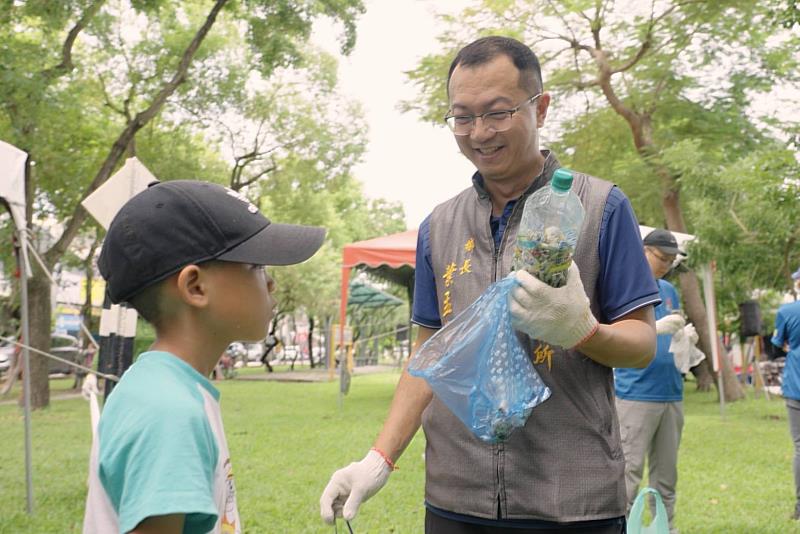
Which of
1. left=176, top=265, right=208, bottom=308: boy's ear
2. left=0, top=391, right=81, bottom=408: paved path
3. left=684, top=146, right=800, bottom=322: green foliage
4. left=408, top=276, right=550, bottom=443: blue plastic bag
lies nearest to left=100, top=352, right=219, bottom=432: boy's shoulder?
left=176, top=265, right=208, bottom=308: boy's ear

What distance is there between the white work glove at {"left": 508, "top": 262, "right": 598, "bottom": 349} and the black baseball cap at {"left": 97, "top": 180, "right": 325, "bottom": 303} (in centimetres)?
55

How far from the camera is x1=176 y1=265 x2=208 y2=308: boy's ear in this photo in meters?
1.43

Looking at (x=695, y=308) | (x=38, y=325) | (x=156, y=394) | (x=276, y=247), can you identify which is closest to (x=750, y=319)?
(x=695, y=308)

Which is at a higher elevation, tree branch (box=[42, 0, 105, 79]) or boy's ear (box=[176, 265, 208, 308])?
tree branch (box=[42, 0, 105, 79])

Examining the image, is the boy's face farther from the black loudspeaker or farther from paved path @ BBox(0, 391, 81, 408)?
paved path @ BBox(0, 391, 81, 408)

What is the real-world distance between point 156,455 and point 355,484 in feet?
3.58

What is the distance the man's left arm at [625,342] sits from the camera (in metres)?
1.84

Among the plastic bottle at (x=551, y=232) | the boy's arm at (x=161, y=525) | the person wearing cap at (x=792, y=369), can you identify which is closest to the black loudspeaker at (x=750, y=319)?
the person wearing cap at (x=792, y=369)

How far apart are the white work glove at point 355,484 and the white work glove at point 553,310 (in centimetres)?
64

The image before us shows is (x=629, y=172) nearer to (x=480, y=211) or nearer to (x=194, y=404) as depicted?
(x=480, y=211)

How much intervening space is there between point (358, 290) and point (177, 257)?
80.0 feet

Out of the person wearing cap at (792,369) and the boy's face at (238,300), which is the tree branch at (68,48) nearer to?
the person wearing cap at (792,369)

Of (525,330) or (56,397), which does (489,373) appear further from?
(56,397)

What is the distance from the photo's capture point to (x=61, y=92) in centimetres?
1249
